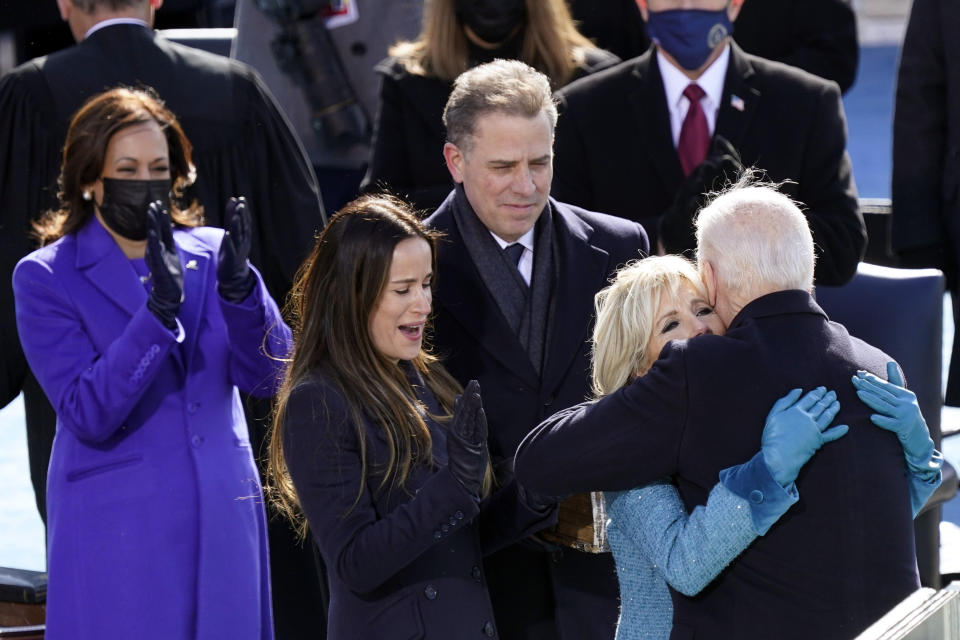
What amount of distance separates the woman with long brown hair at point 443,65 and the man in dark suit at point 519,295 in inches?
40.3

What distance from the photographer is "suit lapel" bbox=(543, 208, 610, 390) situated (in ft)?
10.4

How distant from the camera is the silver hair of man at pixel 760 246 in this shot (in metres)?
2.42

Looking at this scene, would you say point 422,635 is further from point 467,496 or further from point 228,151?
point 228,151

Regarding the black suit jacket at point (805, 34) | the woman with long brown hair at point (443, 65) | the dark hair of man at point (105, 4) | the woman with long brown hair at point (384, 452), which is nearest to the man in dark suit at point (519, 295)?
the woman with long brown hair at point (384, 452)

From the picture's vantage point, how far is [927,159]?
4559mm

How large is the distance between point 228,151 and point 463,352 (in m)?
1.26

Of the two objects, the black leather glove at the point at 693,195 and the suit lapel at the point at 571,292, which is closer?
the suit lapel at the point at 571,292

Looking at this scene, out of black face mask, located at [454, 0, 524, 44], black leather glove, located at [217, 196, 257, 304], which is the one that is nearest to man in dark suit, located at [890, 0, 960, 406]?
black face mask, located at [454, 0, 524, 44]

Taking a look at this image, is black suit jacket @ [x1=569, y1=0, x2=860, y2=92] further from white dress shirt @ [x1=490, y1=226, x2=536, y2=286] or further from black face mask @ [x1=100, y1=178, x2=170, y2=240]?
black face mask @ [x1=100, y1=178, x2=170, y2=240]

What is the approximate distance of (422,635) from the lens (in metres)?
2.67

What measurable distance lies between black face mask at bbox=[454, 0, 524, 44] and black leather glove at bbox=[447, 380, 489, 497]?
194cm

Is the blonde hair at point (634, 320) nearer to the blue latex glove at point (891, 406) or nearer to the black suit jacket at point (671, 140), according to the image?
the blue latex glove at point (891, 406)

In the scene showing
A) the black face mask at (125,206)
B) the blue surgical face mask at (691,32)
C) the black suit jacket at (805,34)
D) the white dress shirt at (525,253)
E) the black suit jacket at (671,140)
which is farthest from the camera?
the black suit jacket at (805,34)

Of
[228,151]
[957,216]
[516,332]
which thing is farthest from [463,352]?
[957,216]
